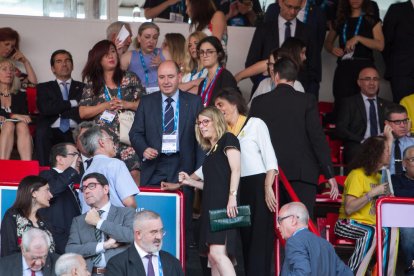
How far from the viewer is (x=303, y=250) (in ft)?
27.7

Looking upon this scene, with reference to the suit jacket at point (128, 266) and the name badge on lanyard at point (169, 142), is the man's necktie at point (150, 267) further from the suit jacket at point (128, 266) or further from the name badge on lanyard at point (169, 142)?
the name badge on lanyard at point (169, 142)

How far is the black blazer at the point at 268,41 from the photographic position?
13.5m

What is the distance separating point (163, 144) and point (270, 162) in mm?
1044

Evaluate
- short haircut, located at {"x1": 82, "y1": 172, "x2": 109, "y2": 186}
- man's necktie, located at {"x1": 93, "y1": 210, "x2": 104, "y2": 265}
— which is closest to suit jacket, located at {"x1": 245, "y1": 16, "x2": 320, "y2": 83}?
short haircut, located at {"x1": 82, "y1": 172, "x2": 109, "y2": 186}

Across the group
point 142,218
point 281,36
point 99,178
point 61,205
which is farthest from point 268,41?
point 142,218

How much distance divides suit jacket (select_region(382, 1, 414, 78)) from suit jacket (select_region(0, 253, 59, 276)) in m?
6.71

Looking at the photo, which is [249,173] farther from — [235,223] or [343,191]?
[343,191]

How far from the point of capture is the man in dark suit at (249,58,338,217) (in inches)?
405

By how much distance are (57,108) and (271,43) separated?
2.49 m

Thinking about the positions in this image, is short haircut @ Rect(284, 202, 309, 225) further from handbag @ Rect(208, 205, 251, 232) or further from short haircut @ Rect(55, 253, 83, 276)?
short haircut @ Rect(55, 253, 83, 276)

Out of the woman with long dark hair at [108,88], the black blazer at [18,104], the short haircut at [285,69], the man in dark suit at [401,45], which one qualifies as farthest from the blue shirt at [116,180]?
the man in dark suit at [401,45]

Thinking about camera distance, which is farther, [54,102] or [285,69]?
[54,102]

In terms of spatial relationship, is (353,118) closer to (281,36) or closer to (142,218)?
(281,36)

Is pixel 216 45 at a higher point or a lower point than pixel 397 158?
higher
